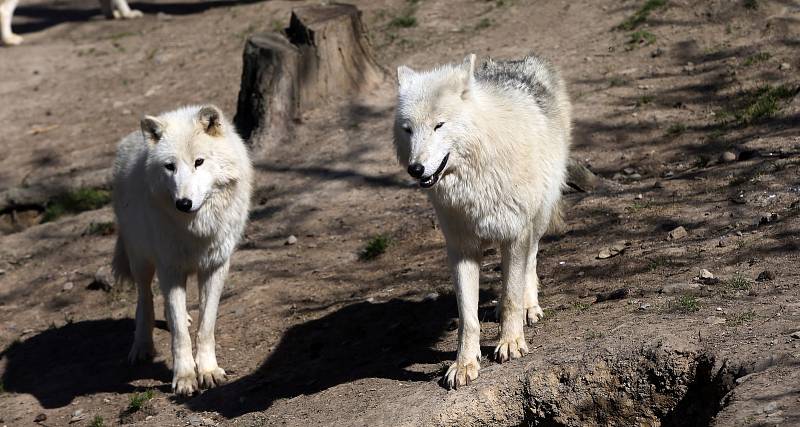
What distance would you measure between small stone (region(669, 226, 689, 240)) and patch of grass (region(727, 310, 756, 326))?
1457mm

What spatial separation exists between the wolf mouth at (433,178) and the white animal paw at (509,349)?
112 centimetres

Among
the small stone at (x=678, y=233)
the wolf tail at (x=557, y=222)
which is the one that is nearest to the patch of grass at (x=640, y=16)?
the wolf tail at (x=557, y=222)

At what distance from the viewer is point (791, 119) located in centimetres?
817

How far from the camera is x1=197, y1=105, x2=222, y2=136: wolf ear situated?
6094 mm

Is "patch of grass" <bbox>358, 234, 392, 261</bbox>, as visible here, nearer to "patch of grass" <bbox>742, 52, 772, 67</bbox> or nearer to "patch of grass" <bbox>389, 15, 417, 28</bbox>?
"patch of grass" <bbox>742, 52, 772, 67</bbox>

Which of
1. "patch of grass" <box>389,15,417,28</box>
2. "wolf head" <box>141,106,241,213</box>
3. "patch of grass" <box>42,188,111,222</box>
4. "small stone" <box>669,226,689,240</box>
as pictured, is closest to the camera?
"wolf head" <box>141,106,241,213</box>

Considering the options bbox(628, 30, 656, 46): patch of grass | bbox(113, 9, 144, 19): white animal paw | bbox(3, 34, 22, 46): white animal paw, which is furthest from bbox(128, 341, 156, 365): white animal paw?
bbox(113, 9, 144, 19): white animal paw

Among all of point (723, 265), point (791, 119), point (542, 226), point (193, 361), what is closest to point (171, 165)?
point (193, 361)

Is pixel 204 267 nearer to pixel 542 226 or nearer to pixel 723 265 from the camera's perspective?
pixel 542 226

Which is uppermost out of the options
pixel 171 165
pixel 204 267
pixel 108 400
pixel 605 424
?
pixel 171 165

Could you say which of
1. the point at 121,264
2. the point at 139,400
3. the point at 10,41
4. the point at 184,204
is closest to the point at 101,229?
the point at 121,264

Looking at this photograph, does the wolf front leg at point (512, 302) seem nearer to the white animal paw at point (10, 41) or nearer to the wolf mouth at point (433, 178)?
the wolf mouth at point (433, 178)

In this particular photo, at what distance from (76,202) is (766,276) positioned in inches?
281

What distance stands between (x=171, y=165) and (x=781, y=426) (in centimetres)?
370
